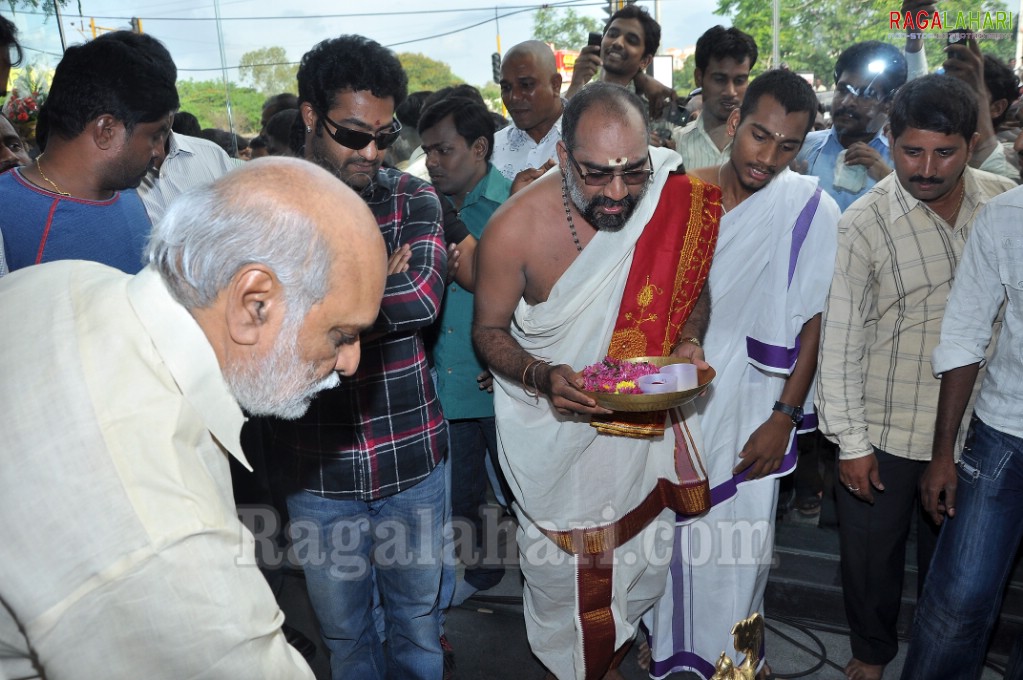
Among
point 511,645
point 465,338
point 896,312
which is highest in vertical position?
point 896,312

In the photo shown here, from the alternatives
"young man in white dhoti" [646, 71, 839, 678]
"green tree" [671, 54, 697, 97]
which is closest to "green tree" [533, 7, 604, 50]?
"green tree" [671, 54, 697, 97]

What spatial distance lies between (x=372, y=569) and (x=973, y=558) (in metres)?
1.90

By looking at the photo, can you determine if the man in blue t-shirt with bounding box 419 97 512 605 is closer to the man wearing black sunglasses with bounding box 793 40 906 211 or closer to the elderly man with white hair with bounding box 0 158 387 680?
the man wearing black sunglasses with bounding box 793 40 906 211

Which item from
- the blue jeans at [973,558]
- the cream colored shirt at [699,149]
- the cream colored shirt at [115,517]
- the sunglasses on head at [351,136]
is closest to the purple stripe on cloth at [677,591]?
the blue jeans at [973,558]

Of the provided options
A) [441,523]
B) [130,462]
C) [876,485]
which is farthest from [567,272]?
[130,462]

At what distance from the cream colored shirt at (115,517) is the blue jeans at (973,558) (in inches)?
84.8

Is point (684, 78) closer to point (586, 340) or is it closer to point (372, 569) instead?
point (586, 340)

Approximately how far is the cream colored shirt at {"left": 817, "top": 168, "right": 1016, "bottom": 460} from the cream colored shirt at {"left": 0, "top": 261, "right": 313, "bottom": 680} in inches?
87.8

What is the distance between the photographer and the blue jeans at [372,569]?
2.46m

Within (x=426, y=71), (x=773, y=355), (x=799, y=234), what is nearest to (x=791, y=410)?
(x=773, y=355)

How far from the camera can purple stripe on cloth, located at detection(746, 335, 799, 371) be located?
2.91 m

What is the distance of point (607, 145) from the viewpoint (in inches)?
102

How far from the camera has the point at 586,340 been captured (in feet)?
9.14

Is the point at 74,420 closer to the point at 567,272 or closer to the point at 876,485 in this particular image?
the point at 567,272
